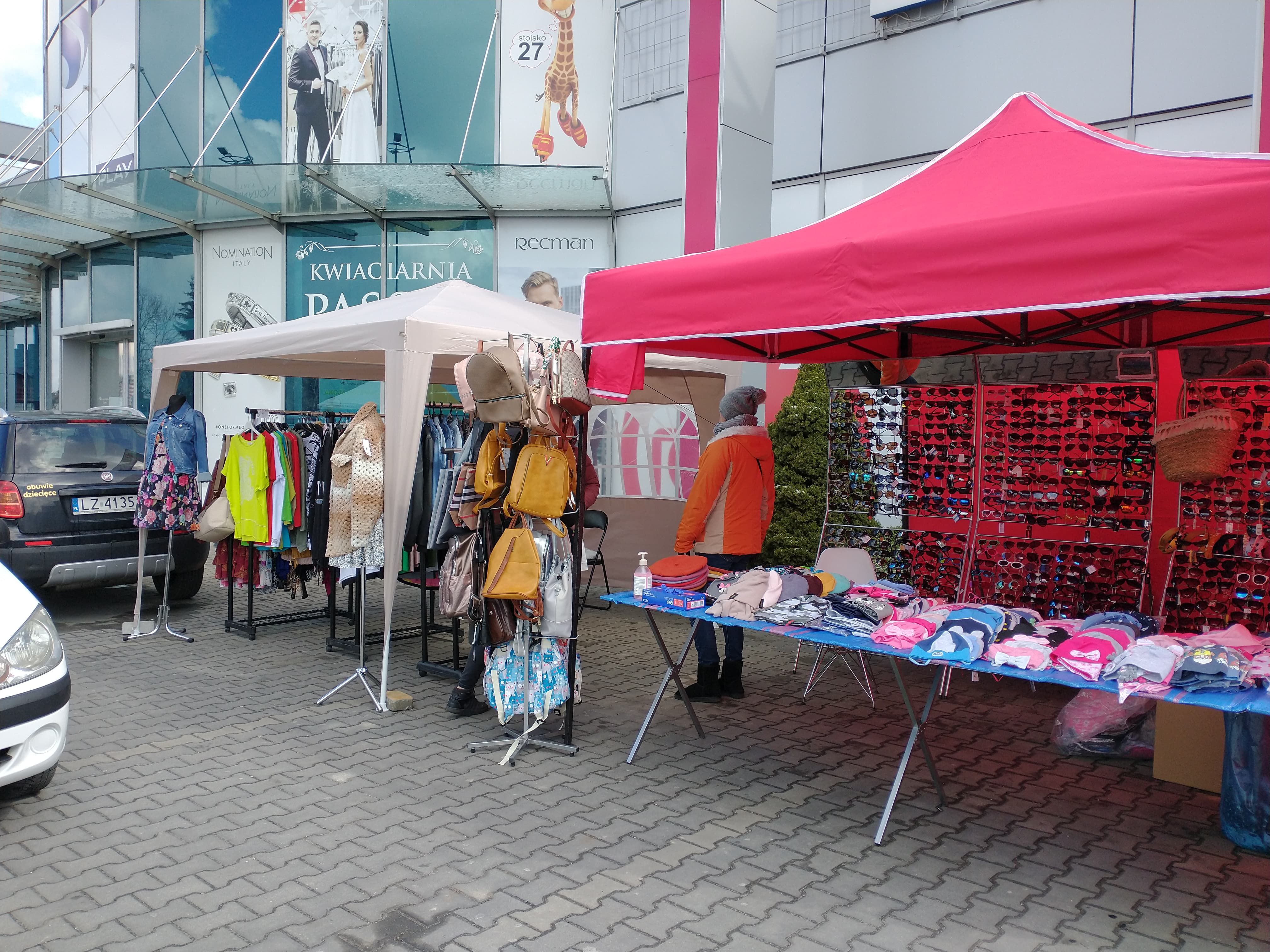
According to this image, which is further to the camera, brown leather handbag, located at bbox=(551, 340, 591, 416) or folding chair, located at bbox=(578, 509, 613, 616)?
folding chair, located at bbox=(578, 509, 613, 616)

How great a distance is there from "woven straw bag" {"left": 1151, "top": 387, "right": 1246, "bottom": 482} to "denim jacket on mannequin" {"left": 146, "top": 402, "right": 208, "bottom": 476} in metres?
6.50

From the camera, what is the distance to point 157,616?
7.50 metres

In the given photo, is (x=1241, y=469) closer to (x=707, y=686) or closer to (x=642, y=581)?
(x=707, y=686)

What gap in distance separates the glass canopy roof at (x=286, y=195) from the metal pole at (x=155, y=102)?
3.75ft

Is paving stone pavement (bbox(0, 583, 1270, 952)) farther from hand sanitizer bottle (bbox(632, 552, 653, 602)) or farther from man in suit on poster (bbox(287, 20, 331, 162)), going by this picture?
man in suit on poster (bbox(287, 20, 331, 162))

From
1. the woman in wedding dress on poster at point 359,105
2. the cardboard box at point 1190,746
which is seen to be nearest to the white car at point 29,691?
the cardboard box at point 1190,746

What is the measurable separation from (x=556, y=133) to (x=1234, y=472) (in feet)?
30.0

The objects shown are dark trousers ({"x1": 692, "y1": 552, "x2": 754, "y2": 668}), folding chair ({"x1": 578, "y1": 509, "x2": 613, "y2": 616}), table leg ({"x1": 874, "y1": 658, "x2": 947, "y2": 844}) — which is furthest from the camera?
folding chair ({"x1": 578, "y1": 509, "x2": 613, "y2": 616})

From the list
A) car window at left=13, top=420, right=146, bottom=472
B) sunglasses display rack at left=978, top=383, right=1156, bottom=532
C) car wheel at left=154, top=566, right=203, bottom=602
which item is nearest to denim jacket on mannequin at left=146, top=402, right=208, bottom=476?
car window at left=13, top=420, right=146, bottom=472

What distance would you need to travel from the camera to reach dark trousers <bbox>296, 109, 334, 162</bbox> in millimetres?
12812

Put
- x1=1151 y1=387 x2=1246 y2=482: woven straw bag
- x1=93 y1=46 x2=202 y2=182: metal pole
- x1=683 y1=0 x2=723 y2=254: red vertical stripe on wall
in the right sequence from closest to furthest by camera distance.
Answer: x1=1151 y1=387 x2=1246 y2=482: woven straw bag < x1=683 y1=0 x2=723 y2=254: red vertical stripe on wall < x1=93 y1=46 x2=202 y2=182: metal pole

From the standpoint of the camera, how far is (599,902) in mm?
3150

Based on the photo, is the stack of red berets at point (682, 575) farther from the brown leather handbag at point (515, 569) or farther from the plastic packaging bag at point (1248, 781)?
the plastic packaging bag at point (1248, 781)

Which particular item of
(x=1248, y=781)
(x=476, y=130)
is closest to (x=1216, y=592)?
(x=1248, y=781)
